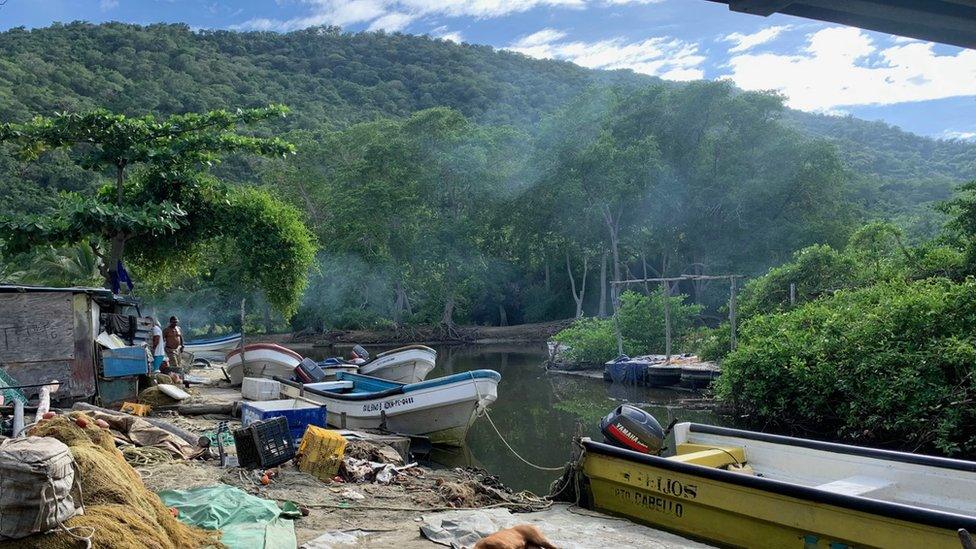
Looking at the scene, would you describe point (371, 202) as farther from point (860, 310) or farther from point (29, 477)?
point (29, 477)

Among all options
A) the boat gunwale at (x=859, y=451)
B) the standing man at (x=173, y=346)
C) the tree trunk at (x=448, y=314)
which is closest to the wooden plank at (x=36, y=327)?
the standing man at (x=173, y=346)

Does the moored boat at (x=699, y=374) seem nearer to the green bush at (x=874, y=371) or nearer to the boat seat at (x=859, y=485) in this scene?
the green bush at (x=874, y=371)

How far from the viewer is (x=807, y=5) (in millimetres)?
3477

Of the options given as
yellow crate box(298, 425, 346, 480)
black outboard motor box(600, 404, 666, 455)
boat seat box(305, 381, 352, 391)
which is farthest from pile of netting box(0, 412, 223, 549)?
boat seat box(305, 381, 352, 391)

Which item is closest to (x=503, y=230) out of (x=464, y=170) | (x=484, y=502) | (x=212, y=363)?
(x=464, y=170)

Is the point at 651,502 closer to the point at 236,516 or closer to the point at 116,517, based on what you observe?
the point at 236,516

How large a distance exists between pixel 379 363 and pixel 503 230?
27.4m

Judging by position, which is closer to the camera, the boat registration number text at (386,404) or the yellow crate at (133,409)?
the yellow crate at (133,409)

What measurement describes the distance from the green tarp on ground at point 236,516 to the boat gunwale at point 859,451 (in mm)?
5270

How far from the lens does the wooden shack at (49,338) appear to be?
1118 centimetres

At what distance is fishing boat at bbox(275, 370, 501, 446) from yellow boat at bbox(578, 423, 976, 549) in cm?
420

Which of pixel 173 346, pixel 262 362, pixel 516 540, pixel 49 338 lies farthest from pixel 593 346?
pixel 516 540

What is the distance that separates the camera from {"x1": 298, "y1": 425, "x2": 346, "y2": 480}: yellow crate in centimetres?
871

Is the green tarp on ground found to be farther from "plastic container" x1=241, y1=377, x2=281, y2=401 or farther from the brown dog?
"plastic container" x1=241, y1=377, x2=281, y2=401
